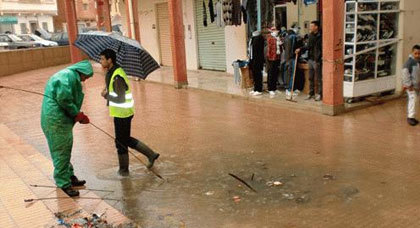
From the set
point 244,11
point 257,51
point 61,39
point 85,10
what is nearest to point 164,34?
point 244,11

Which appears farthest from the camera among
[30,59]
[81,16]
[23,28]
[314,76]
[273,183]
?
[81,16]

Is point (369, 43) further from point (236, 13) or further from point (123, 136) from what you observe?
point (123, 136)

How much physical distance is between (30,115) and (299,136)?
706 cm

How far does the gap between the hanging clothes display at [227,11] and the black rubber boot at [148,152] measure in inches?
314

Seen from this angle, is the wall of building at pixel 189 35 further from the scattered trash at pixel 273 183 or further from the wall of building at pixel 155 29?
the scattered trash at pixel 273 183

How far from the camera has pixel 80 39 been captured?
6.60 metres

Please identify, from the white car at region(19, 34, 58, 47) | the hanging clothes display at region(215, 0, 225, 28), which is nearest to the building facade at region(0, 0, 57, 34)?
the white car at region(19, 34, 58, 47)

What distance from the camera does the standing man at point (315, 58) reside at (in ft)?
32.4

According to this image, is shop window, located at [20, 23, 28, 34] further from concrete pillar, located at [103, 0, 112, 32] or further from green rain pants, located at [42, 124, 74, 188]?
green rain pants, located at [42, 124, 74, 188]

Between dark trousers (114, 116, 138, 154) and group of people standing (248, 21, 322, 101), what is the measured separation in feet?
17.1

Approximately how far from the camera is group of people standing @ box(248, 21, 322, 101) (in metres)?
10.0

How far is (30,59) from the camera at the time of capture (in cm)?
2316

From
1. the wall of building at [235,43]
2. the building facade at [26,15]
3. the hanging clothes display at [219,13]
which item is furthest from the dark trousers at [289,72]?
the building facade at [26,15]

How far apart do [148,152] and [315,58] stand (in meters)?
5.05
